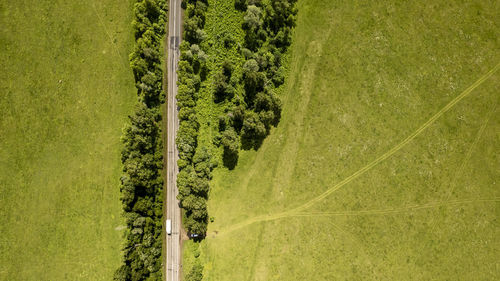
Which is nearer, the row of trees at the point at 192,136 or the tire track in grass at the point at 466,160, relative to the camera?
the row of trees at the point at 192,136

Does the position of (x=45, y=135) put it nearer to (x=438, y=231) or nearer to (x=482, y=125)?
(x=438, y=231)

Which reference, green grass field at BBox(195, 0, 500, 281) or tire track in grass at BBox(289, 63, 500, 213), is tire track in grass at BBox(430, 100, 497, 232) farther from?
tire track in grass at BBox(289, 63, 500, 213)

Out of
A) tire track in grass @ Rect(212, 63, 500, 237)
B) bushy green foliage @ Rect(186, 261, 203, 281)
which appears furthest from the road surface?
tire track in grass @ Rect(212, 63, 500, 237)

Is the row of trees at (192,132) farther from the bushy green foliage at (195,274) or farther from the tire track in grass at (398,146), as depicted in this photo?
the tire track in grass at (398,146)

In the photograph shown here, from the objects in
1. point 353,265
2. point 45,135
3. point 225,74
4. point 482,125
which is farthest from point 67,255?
point 482,125

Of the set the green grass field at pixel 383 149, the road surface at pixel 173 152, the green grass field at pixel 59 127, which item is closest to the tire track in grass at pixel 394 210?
the green grass field at pixel 383 149
